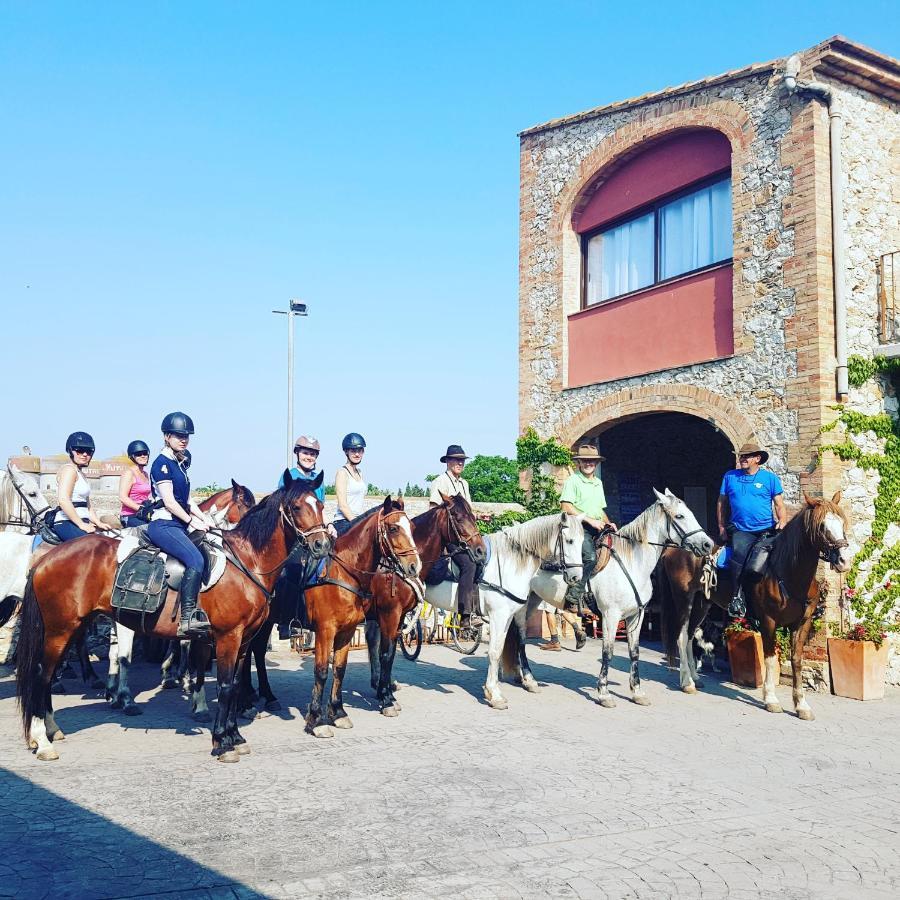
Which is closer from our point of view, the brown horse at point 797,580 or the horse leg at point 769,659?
the brown horse at point 797,580

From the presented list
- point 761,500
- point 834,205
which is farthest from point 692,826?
point 834,205

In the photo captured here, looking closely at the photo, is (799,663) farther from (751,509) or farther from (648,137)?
(648,137)

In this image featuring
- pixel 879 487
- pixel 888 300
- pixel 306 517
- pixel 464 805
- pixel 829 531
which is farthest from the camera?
pixel 888 300

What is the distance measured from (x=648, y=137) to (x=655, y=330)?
3.02 metres

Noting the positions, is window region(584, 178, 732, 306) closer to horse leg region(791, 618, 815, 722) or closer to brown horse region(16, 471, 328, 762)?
horse leg region(791, 618, 815, 722)

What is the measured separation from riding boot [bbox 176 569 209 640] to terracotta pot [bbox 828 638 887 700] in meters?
7.31

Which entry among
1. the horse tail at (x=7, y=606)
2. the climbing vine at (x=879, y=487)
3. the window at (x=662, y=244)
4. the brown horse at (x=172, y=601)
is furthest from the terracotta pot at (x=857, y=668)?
the horse tail at (x=7, y=606)

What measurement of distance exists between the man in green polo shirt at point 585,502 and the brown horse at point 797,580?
1.38m

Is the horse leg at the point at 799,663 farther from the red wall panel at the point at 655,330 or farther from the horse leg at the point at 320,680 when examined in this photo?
the horse leg at the point at 320,680

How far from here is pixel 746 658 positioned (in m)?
10.2

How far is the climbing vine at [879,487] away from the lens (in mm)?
10156

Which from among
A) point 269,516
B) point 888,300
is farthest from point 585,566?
point 888,300

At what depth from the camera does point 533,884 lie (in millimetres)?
4363

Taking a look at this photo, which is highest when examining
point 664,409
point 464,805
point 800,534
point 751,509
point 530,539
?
point 664,409
